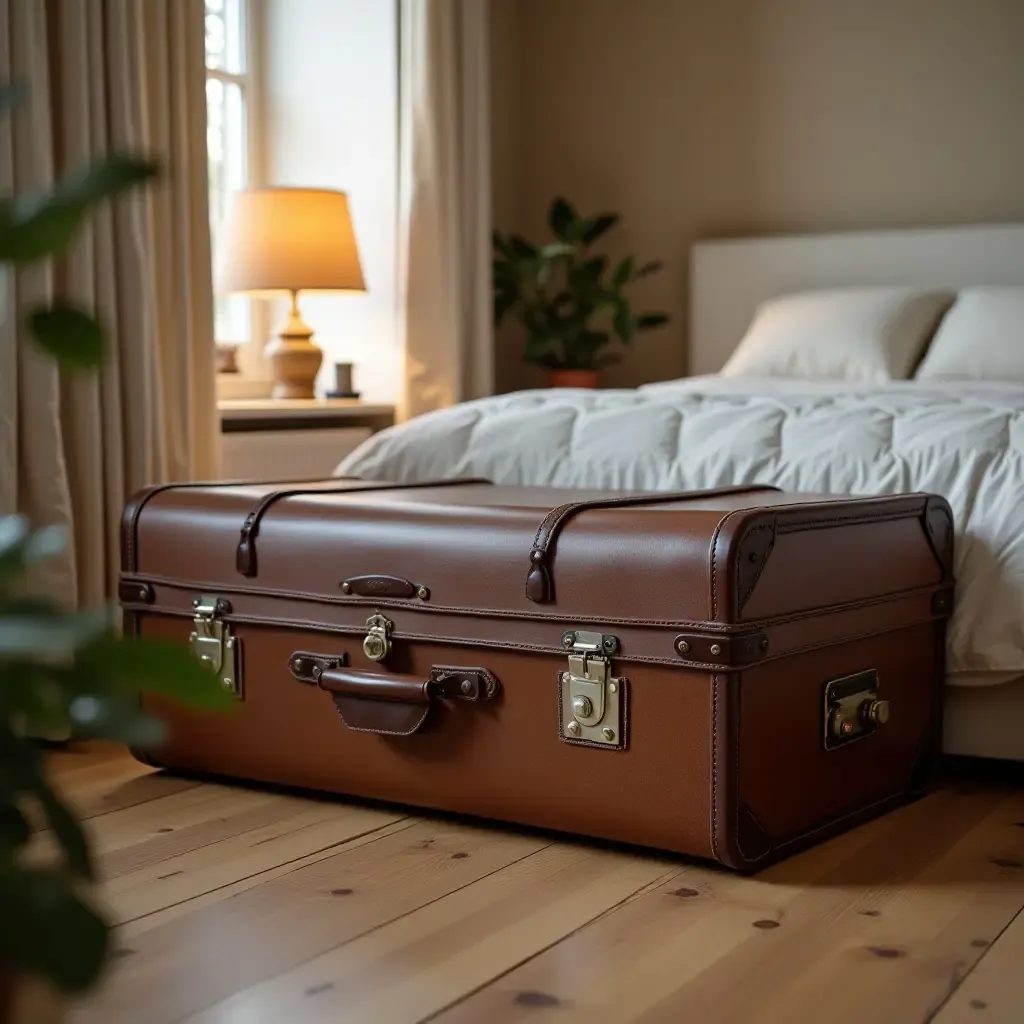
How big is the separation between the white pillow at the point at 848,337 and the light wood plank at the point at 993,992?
2.48 metres

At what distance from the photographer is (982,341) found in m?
3.87

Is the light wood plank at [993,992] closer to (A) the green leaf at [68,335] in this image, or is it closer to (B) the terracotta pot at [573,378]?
(A) the green leaf at [68,335]

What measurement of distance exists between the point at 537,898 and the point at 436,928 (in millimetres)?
165

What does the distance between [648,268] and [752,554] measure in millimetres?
3103

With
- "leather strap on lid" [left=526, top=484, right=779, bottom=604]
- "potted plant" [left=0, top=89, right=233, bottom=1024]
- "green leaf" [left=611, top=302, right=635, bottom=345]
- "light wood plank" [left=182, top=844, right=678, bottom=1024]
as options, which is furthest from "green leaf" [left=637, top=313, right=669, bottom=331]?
"potted plant" [left=0, top=89, right=233, bottom=1024]

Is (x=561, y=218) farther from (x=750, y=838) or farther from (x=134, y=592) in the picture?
(x=750, y=838)

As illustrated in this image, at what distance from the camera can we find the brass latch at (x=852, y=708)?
210 cm

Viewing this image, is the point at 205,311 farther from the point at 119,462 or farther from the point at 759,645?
the point at 759,645

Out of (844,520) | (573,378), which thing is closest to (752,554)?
(844,520)

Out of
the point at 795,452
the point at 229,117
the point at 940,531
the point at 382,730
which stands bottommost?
the point at 382,730

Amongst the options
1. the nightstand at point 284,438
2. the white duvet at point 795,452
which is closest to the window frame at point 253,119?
the nightstand at point 284,438

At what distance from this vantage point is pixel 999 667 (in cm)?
232

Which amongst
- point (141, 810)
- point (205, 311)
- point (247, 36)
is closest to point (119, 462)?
point (205, 311)

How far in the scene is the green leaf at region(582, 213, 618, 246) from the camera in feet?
16.1
